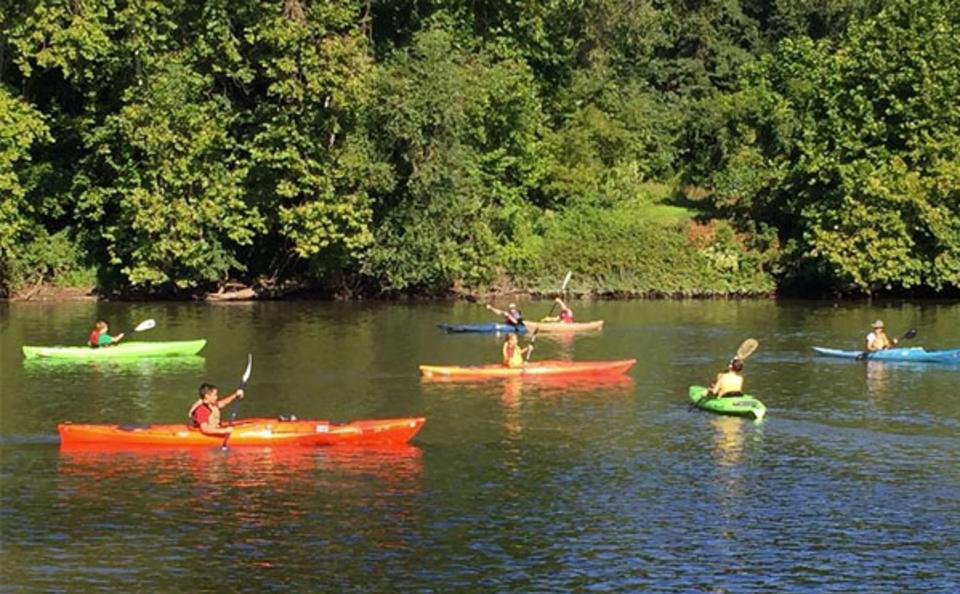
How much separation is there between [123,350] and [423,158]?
21.4 meters

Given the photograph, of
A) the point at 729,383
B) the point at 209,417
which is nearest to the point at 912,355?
the point at 729,383

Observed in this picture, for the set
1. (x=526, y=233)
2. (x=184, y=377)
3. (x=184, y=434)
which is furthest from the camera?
(x=526, y=233)

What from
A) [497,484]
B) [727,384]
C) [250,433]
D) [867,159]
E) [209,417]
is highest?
[867,159]

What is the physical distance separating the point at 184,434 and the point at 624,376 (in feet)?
48.2

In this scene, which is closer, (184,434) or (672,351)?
(184,434)

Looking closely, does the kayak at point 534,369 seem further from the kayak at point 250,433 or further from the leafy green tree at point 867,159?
the leafy green tree at point 867,159

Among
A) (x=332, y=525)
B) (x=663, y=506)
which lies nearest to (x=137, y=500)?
(x=332, y=525)

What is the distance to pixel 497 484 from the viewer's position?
89.6 ft

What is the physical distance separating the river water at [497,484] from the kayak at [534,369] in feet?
2.13

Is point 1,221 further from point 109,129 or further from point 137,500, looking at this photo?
point 137,500

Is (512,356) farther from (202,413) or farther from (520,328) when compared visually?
(202,413)

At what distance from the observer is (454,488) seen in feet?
88.4

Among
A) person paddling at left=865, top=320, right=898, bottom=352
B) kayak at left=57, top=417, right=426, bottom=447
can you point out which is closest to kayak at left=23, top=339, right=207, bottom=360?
kayak at left=57, top=417, right=426, bottom=447

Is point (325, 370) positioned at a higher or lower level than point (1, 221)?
lower
